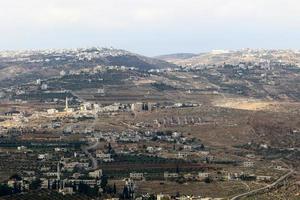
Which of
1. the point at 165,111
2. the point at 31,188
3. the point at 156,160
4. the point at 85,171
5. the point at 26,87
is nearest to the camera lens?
the point at 31,188

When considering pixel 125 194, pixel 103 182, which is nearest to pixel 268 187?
pixel 125 194

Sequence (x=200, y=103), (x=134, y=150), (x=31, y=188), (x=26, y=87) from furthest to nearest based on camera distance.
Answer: (x=26, y=87) < (x=200, y=103) < (x=134, y=150) < (x=31, y=188)

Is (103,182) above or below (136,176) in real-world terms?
above

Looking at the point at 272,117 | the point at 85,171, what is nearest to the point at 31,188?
the point at 85,171

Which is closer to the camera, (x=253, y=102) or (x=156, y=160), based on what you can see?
(x=156, y=160)

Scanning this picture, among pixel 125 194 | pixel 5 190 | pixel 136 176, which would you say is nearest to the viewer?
pixel 5 190

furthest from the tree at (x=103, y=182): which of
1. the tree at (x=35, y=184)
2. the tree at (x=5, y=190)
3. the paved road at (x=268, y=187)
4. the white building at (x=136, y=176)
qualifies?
the paved road at (x=268, y=187)

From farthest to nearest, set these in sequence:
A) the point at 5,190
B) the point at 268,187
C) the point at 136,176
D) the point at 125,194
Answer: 1. the point at 136,176
2. the point at 268,187
3. the point at 125,194
4. the point at 5,190

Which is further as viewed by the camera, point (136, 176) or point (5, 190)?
point (136, 176)

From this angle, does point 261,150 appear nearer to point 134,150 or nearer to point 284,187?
point 134,150

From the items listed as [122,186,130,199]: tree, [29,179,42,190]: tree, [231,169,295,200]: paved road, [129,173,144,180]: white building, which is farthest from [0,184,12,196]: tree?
[231,169,295,200]: paved road

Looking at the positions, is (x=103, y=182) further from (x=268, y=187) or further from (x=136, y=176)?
(x=268, y=187)
